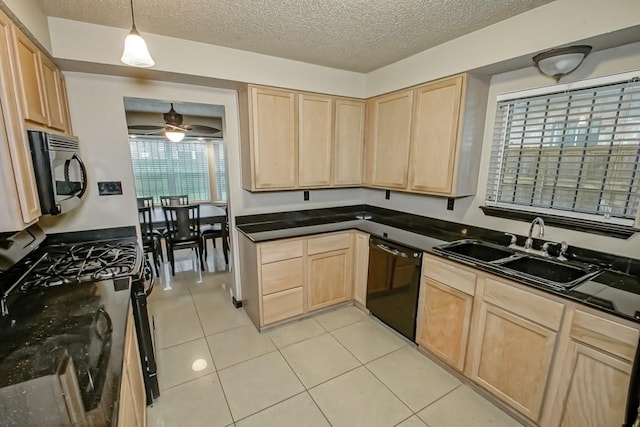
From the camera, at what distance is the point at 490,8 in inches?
69.4

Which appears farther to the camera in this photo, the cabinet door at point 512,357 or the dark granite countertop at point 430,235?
the cabinet door at point 512,357

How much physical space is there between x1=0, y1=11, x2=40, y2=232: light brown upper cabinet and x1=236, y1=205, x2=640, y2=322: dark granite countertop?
143cm

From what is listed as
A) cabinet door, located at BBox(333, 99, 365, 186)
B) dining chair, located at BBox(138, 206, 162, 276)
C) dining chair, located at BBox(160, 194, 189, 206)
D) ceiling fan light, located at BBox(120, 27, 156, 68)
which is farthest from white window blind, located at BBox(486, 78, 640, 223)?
dining chair, located at BBox(160, 194, 189, 206)

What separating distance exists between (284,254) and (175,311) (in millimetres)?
1390

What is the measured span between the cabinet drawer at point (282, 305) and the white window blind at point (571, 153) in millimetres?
1896

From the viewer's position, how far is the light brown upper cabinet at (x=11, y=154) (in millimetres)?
1196

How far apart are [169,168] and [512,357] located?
6071 mm

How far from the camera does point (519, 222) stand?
217cm

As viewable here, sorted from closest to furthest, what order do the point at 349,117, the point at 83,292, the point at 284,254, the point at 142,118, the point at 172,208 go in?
the point at 83,292, the point at 284,254, the point at 349,117, the point at 172,208, the point at 142,118

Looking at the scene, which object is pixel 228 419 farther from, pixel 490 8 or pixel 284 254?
pixel 490 8

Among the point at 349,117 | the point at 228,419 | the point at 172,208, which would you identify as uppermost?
the point at 349,117

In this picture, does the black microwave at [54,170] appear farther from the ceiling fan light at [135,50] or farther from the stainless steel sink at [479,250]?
the stainless steel sink at [479,250]

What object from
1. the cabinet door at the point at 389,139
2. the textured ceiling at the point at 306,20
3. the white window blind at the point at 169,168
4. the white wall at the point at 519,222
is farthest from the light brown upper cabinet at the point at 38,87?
the white window blind at the point at 169,168

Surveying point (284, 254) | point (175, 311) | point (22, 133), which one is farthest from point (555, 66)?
point (175, 311)
